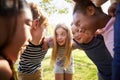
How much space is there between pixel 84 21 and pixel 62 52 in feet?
5.85

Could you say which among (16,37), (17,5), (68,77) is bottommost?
(68,77)

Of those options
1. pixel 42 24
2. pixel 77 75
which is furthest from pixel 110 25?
pixel 77 75

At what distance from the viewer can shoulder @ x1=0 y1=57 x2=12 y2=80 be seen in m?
1.02

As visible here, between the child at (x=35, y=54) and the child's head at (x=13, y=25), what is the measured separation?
146 centimetres

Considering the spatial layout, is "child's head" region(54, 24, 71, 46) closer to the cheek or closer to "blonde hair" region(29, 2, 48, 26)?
"blonde hair" region(29, 2, 48, 26)

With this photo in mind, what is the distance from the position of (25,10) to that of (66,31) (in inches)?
93.6

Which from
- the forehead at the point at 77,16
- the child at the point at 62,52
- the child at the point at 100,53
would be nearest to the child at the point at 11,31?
the forehead at the point at 77,16

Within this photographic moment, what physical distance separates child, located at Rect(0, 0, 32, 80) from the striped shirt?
6.33 feet

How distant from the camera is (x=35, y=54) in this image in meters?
3.18

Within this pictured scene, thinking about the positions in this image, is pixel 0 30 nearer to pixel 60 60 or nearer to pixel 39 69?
pixel 39 69

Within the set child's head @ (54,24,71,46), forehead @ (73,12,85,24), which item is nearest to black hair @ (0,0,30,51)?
forehead @ (73,12,85,24)

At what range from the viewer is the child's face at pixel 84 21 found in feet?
5.52

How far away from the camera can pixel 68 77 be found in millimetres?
4047

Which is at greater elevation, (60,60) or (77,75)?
(60,60)
